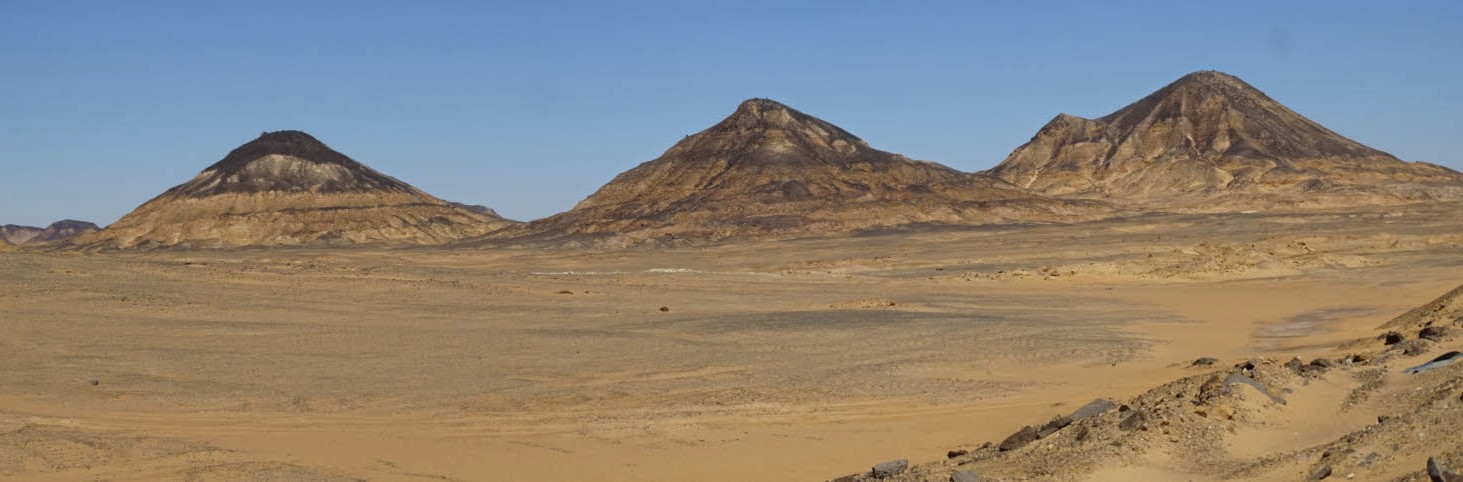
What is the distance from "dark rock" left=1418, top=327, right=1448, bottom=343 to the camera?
57.9 ft

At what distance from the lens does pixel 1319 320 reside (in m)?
30.9

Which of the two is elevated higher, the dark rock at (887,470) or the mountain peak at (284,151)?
the mountain peak at (284,151)

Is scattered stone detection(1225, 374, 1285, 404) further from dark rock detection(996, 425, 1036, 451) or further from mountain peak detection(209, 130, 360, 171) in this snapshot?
mountain peak detection(209, 130, 360, 171)

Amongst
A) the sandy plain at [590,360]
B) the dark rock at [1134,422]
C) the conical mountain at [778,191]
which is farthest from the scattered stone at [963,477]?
the conical mountain at [778,191]

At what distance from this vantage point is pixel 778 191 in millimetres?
102812

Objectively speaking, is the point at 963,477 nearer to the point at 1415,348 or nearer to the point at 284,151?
the point at 1415,348

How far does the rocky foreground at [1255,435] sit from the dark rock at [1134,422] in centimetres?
1

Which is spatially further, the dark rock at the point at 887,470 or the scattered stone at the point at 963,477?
the dark rock at the point at 887,470

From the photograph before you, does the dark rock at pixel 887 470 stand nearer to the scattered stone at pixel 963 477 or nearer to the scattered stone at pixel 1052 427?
the scattered stone at pixel 963 477

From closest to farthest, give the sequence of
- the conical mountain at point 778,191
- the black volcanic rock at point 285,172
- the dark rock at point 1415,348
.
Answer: the dark rock at point 1415,348
the conical mountain at point 778,191
the black volcanic rock at point 285,172

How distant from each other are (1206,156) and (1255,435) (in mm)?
126503

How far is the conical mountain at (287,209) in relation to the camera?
4626 inches

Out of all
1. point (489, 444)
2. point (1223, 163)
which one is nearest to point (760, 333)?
point (489, 444)

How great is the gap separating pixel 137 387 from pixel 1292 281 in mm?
35890
